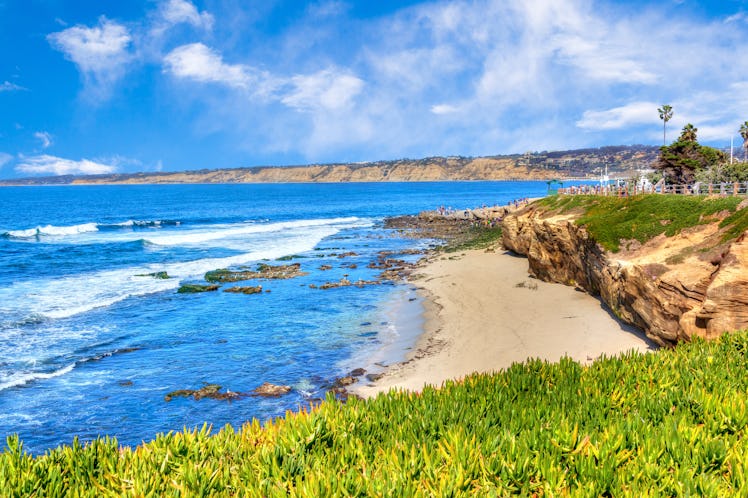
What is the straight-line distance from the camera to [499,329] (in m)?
23.0

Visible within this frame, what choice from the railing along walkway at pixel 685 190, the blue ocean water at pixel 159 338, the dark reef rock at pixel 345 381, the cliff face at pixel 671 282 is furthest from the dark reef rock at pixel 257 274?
the railing along walkway at pixel 685 190

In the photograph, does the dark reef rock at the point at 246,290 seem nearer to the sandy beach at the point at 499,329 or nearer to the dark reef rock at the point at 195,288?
the dark reef rock at the point at 195,288

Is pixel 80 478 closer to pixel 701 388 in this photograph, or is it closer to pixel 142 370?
pixel 701 388

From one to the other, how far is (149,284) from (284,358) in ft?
61.4

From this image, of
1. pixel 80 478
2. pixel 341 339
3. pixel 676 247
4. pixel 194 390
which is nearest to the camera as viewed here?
pixel 80 478

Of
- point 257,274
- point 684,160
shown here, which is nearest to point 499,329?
point 257,274

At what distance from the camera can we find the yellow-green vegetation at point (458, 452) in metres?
5.89

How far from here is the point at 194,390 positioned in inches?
704

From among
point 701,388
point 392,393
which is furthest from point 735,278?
point 392,393

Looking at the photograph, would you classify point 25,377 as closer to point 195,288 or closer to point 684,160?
point 195,288

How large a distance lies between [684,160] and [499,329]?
36.7 m

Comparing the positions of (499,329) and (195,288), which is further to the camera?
(195,288)

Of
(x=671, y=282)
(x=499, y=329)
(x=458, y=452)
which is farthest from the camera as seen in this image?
(x=499, y=329)

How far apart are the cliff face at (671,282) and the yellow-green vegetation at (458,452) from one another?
556 centimetres
